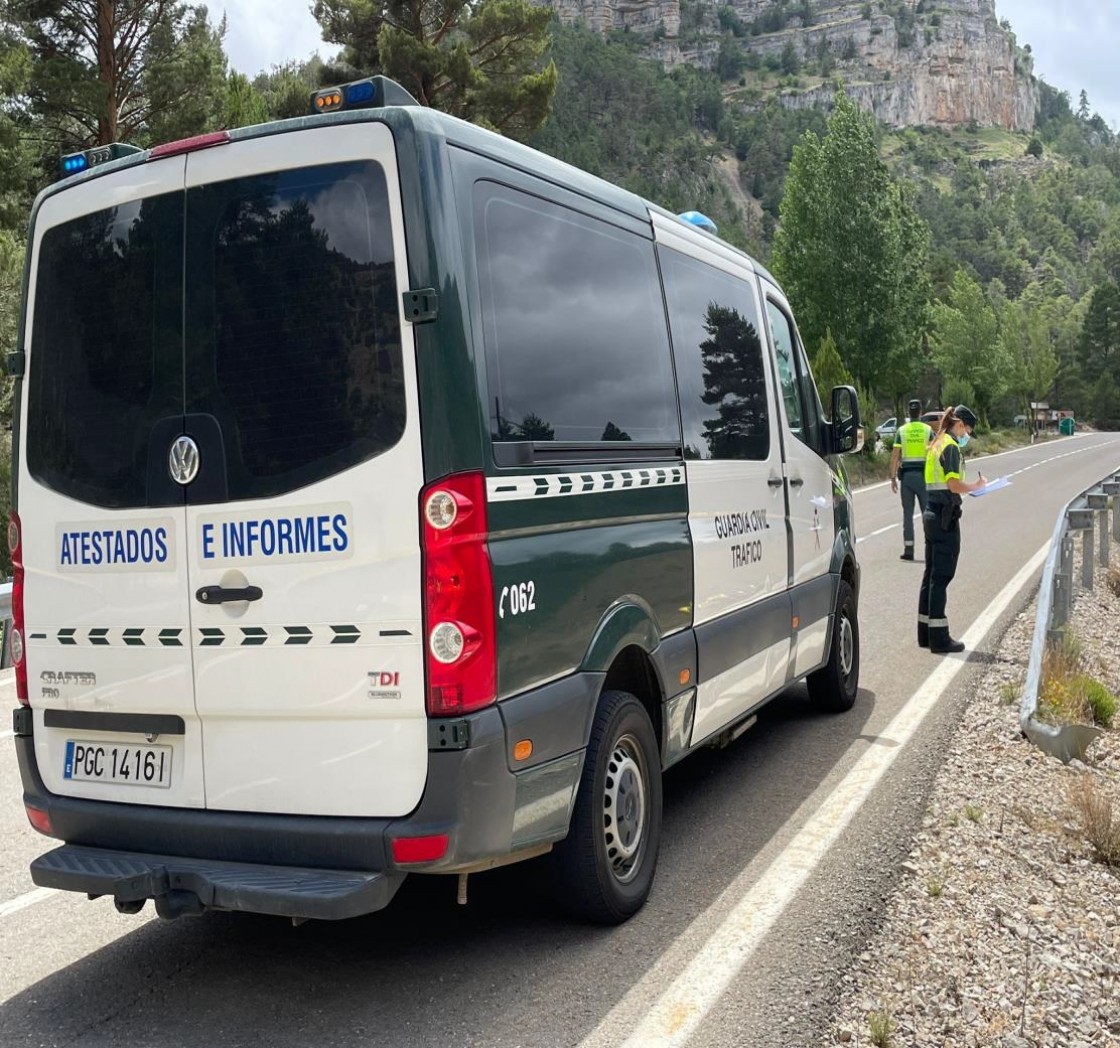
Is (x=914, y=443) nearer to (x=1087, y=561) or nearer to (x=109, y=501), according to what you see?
(x=1087, y=561)

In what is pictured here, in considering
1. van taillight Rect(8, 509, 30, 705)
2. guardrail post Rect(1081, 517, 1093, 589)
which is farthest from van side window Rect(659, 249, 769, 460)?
guardrail post Rect(1081, 517, 1093, 589)

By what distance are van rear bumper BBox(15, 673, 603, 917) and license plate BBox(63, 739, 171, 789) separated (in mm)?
81

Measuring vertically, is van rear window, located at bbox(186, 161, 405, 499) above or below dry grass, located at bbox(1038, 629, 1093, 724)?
above

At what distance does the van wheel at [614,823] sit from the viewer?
437cm

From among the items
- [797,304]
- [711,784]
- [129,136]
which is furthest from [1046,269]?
[711,784]

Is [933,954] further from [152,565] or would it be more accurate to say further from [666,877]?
[152,565]

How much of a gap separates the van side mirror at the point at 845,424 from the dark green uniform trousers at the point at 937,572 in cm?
212

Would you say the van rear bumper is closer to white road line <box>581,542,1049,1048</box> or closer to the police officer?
white road line <box>581,542,1049,1048</box>

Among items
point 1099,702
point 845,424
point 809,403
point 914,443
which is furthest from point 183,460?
point 914,443

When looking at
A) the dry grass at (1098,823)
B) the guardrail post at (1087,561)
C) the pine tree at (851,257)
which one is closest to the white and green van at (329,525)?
the dry grass at (1098,823)

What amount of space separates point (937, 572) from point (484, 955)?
6.23m

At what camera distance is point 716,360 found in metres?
5.89

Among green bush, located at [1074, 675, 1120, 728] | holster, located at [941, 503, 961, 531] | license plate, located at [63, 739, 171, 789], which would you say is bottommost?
green bush, located at [1074, 675, 1120, 728]

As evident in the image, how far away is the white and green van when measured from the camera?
376 cm
